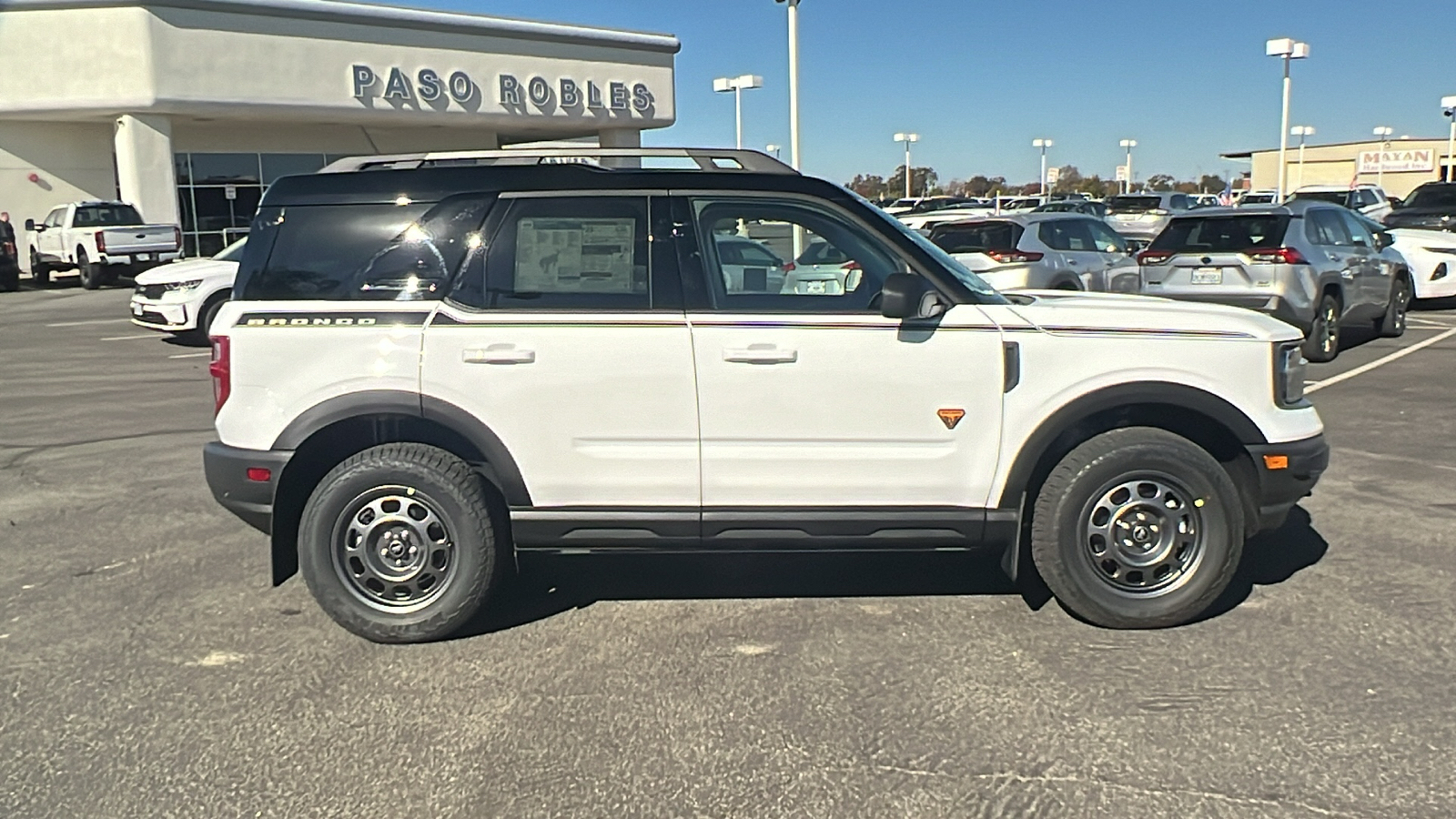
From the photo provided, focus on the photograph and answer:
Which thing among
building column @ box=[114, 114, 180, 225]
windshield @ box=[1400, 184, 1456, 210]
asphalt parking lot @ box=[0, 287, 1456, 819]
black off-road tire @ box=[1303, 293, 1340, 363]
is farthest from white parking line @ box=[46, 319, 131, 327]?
windshield @ box=[1400, 184, 1456, 210]

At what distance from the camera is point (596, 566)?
5465 millimetres

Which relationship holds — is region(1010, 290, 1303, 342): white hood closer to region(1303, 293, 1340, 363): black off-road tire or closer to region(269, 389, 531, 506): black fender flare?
region(269, 389, 531, 506): black fender flare

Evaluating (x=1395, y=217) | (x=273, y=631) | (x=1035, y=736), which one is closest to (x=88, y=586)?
(x=273, y=631)

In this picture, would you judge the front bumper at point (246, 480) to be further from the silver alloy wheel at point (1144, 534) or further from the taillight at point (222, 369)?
the silver alloy wheel at point (1144, 534)

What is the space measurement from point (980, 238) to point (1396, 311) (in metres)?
4.88

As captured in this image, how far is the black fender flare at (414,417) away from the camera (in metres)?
4.39

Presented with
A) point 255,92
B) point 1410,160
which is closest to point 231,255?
point 255,92

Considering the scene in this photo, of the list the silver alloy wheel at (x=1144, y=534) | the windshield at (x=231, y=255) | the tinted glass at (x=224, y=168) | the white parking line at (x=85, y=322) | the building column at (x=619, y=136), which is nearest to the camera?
the silver alloy wheel at (x=1144, y=534)

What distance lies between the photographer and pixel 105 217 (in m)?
25.1

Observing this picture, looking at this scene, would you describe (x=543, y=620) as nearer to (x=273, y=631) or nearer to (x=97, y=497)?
(x=273, y=631)

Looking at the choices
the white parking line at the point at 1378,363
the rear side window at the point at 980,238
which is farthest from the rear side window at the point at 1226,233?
the rear side window at the point at 980,238

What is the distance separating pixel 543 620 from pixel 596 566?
75cm

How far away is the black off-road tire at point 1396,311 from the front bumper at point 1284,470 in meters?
9.86

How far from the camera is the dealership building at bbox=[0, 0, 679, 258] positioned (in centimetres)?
2620
